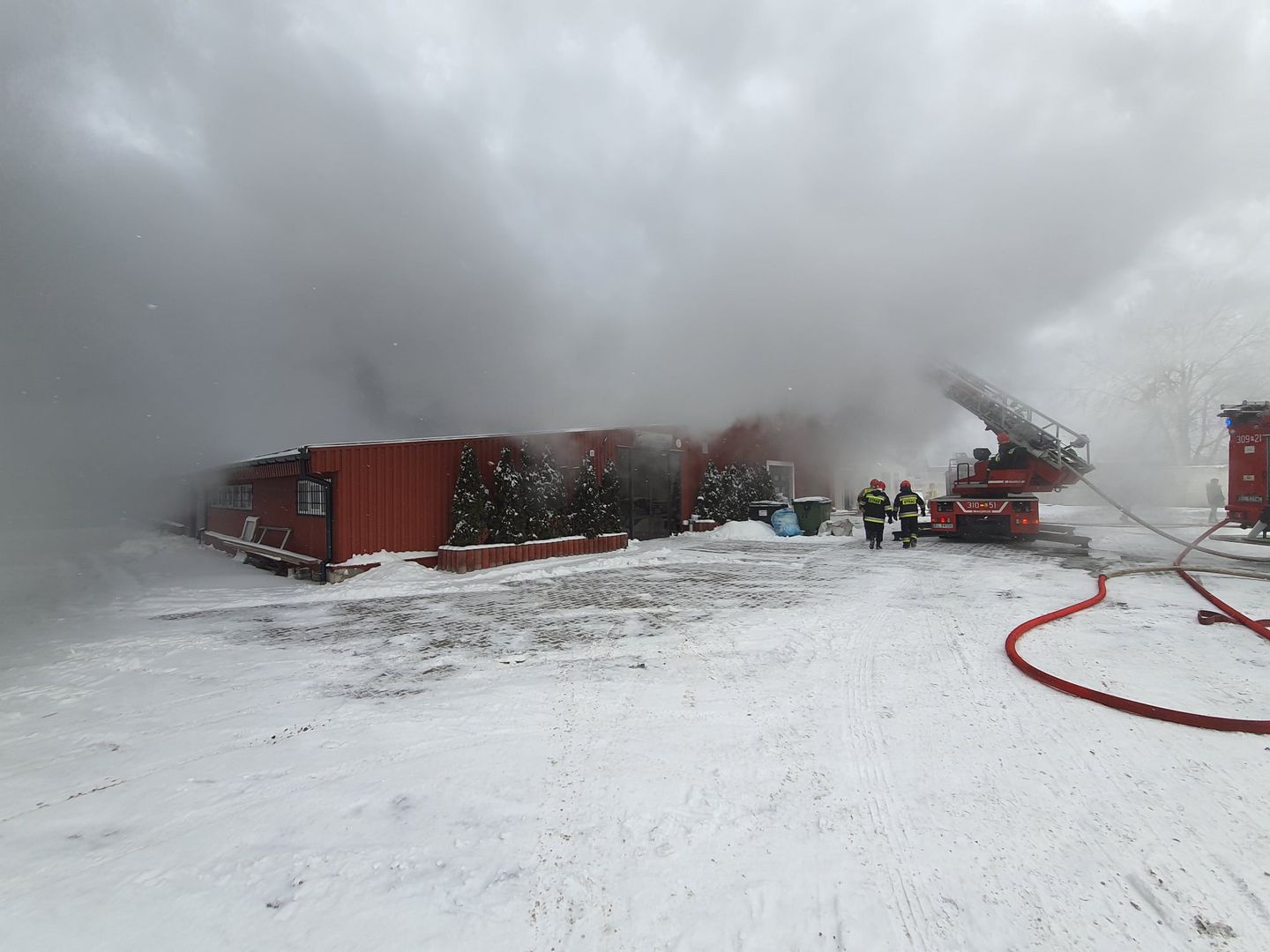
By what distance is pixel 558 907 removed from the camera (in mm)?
1878

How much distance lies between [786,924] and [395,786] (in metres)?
1.80

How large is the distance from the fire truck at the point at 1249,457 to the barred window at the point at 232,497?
58.4 ft

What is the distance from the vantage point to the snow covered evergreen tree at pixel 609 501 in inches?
446

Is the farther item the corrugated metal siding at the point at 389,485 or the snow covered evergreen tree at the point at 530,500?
the snow covered evergreen tree at the point at 530,500

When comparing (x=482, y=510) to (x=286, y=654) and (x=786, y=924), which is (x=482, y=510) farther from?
(x=786, y=924)

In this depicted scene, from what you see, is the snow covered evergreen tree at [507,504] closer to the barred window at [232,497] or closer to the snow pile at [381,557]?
the snow pile at [381,557]

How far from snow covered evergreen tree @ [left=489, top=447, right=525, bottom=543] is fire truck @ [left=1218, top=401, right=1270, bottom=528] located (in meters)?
10.9

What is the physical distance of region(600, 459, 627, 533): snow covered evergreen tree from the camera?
1133 cm

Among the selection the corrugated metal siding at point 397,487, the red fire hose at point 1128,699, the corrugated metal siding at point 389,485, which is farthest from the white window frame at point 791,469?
the red fire hose at point 1128,699

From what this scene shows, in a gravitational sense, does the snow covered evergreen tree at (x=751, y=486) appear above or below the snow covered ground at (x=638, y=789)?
above

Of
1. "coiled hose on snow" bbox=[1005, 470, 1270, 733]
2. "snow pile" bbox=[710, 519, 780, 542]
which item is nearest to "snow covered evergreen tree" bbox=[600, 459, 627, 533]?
"snow pile" bbox=[710, 519, 780, 542]

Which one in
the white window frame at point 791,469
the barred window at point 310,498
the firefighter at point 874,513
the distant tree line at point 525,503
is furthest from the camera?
the white window frame at point 791,469

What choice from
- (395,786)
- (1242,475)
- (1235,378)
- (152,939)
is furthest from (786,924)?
(1235,378)

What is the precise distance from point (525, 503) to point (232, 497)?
27.2 feet
